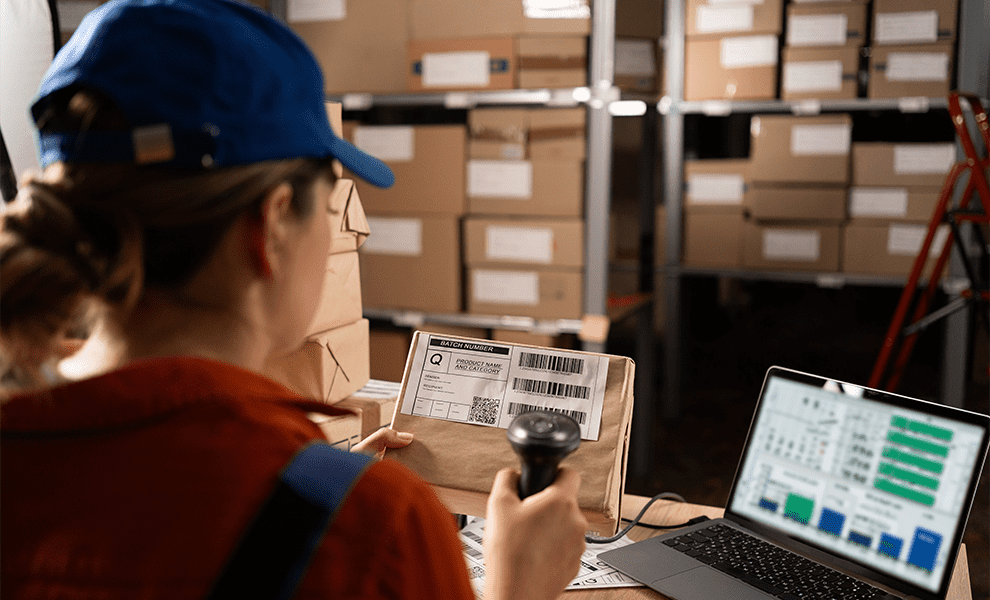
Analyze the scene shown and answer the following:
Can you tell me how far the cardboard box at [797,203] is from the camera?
10.5 ft

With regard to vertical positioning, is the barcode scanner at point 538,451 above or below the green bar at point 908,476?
above

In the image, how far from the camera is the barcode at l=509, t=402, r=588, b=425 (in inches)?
37.8

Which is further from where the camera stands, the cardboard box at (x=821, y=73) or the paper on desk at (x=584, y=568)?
the cardboard box at (x=821, y=73)

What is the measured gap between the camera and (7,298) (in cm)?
55

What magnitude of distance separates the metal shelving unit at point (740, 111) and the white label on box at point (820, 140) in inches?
3.3

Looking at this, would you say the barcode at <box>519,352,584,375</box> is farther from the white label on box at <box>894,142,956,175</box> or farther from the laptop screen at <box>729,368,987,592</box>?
the white label on box at <box>894,142,956,175</box>

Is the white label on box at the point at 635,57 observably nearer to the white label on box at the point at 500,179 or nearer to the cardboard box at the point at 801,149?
the white label on box at the point at 500,179

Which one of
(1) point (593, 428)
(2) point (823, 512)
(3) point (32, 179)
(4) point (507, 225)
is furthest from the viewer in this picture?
(4) point (507, 225)

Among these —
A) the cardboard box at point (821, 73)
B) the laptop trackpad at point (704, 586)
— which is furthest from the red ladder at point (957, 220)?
the laptop trackpad at point (704, 586)

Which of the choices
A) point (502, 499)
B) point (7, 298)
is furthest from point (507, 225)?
point (7, 298)

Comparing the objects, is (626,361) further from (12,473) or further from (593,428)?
(12,473)

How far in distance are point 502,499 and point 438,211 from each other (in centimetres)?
210

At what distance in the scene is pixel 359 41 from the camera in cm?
286

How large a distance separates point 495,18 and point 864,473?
6.59 feet
